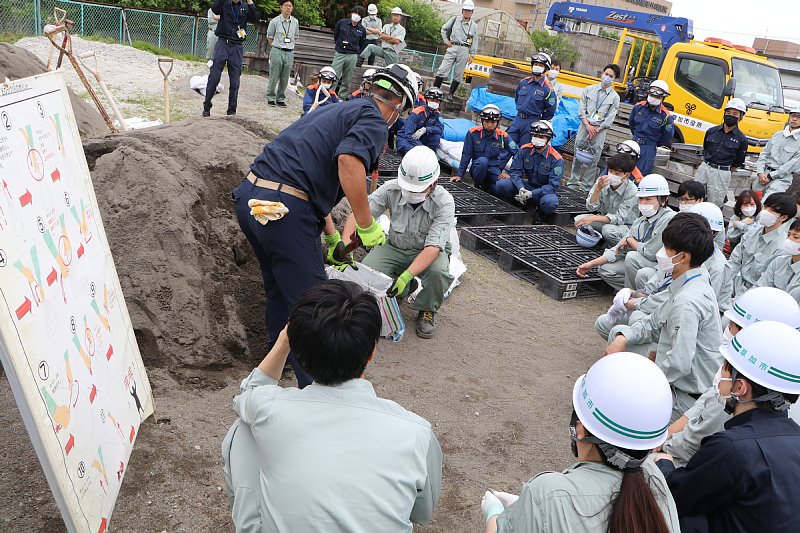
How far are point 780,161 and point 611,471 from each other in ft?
30.0

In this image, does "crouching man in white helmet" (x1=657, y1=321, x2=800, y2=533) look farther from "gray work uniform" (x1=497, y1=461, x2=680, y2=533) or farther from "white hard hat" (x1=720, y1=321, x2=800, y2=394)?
"gray work uniform" (x1=497, y1=461, x2=680, y2=533)

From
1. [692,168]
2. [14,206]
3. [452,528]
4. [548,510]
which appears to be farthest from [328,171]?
[692,168]

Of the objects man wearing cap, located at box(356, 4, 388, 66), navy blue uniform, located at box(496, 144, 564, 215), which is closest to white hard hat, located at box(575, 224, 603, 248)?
navy blue uniform, located at box(496, 144, 564, 215)

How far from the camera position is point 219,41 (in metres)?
9.70

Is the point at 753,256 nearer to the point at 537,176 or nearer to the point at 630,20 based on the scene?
the point at 537,176

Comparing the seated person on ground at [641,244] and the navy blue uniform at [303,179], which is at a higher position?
the navy blue uniform at [303,179]

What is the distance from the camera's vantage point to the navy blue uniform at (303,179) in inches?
133

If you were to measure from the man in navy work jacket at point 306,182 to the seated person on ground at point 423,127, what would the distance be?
6.44m

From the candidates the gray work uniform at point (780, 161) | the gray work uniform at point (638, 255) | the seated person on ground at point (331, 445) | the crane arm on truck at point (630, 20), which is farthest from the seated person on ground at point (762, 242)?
the crane arm on truck at point (630, 20)

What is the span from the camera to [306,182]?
3.43 metres

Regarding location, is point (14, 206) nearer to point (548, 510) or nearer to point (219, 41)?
point (548, 510)

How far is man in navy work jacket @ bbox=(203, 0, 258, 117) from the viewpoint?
9.48 m

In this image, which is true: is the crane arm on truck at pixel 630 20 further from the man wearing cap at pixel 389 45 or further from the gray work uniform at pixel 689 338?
the gray work uniform at pixel 689 338

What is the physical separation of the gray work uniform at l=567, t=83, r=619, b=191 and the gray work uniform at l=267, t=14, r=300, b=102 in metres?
5.47
